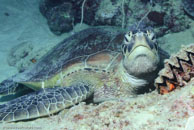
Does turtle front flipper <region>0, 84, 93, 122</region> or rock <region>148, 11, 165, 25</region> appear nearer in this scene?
turtle front flipper <region>0, 84, 93, 122</region>

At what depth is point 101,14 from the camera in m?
4.76

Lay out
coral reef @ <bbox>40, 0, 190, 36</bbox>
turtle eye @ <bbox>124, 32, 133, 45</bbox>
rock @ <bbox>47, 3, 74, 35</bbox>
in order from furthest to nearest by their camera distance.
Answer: rock @ <bbox>47, 3, 74, 35</bbox> → coral reef @ <bbox>40, 0, 190, 36</bbox> → turtle eye @ <bbox>124, 32, 133, 45</bbox>

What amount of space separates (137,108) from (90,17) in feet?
15.0

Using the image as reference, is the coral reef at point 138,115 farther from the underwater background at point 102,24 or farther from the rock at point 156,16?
the rock at point 156,16

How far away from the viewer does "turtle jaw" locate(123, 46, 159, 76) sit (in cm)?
180

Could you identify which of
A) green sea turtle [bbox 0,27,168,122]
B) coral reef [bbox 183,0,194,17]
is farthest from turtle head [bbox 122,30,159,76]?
coral reef [bbox 183,0,194,17]

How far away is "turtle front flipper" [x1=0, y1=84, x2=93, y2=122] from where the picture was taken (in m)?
1.87

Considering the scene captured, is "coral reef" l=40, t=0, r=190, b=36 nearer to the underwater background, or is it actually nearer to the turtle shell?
the underwater background

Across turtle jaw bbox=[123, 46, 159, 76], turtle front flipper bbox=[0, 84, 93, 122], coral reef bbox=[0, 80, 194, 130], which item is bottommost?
turtle front flipper bbox=[0, 84, 93, 122]

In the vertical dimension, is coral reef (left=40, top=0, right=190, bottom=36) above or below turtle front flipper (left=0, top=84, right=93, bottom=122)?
above

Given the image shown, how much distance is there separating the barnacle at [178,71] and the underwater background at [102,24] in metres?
0.15

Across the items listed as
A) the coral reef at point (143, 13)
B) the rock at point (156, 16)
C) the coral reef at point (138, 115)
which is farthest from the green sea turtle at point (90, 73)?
the rock at point (156, 16)

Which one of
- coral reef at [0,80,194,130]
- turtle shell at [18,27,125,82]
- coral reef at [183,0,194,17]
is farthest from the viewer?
coral reef at [183,0,194,17]

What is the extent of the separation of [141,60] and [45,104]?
49.9 inches
